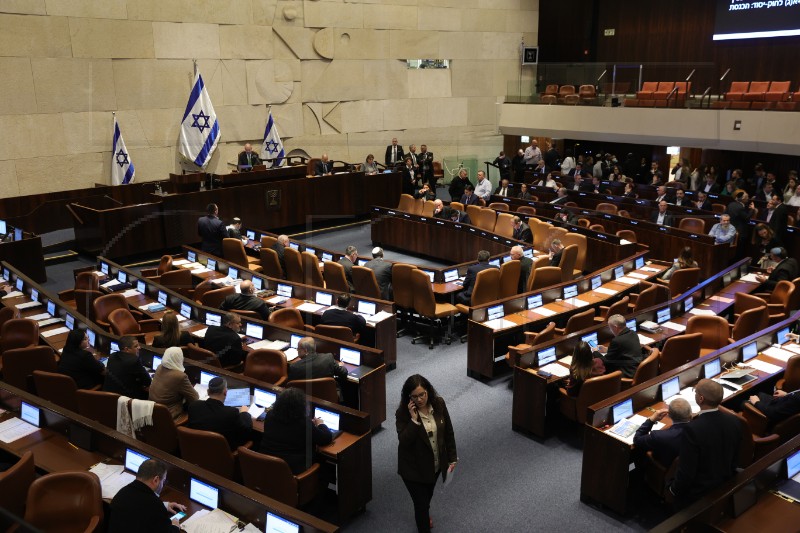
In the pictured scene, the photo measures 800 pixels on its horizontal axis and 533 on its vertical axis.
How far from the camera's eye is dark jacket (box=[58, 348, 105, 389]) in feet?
18.8

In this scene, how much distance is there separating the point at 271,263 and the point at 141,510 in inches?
248

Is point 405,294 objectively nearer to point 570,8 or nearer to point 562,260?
point 562,260

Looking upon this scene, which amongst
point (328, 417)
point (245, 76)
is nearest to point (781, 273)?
point (328, 417)

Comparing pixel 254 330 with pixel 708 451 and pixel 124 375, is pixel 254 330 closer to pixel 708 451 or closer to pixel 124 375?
pixel 124 375

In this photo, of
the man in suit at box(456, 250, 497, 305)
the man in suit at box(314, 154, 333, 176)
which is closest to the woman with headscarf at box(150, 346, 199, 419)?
the man in suit at box(456, 250, 497, 305)

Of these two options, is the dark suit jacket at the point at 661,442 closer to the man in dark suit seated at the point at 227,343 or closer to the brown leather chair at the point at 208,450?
the brown leather chair at the point at 208,450

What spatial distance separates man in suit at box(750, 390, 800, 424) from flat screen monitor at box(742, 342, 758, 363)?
1.10m

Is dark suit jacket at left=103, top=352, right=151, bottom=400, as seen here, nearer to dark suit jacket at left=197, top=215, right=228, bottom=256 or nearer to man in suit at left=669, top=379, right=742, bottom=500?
man in suit at left=669, top=379, right=742, bottom=500

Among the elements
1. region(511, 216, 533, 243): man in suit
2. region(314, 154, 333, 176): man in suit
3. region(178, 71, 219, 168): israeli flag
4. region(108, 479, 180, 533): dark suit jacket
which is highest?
region(178, 71, 219, 168): israeli flag

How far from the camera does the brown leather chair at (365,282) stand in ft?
27.3

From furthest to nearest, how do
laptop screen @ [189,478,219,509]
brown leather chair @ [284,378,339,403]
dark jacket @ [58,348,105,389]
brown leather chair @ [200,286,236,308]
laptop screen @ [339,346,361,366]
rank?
1. brown leather chair @ [200,286,236,308]
2. laptop screen @ [339,346,361,366]
3. dark jacket @ [58,348,105,389]
4. brown leather chair @ [284,378,339,403]
5. laptop screen @ [189,478,219,509]

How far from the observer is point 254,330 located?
677cm

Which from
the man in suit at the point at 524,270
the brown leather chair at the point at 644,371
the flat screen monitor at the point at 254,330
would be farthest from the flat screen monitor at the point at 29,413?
the man in suit at the point at 524,270

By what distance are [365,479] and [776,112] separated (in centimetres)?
1210
